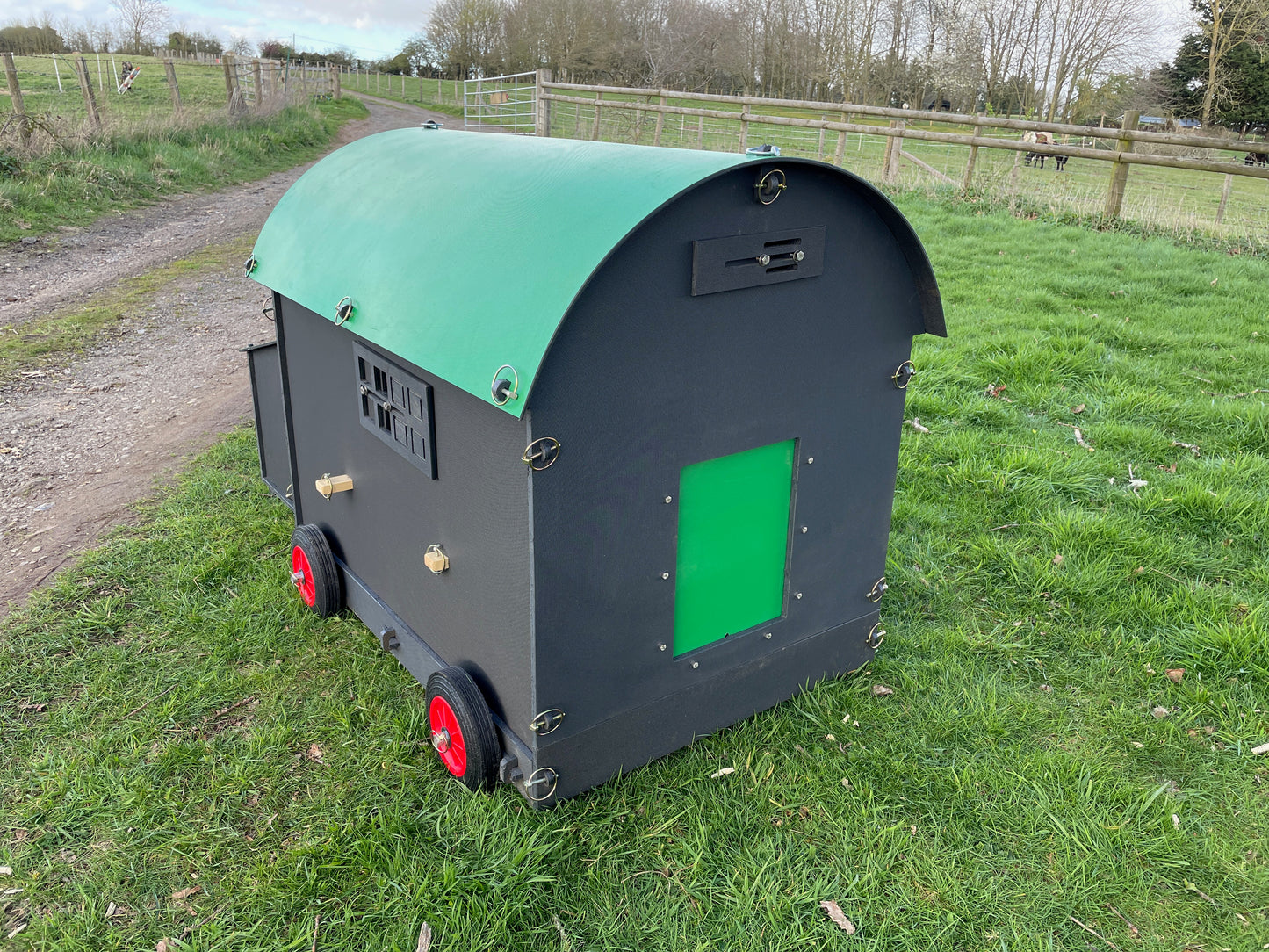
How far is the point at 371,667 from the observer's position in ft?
10.5

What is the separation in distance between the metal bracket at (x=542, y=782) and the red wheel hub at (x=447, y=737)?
0.67 ft

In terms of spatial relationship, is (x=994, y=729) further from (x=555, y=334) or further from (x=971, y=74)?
(x=971, y=74)

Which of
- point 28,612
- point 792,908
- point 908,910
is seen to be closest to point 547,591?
point 792,908

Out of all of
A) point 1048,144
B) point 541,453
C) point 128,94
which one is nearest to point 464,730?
point 541,453

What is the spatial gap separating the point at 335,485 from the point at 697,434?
4.92 ft

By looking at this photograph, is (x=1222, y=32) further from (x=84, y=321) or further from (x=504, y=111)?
(x=84, y=321)

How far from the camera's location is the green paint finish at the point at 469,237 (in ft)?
6.76

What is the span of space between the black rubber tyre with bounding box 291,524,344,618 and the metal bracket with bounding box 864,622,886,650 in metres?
2.01

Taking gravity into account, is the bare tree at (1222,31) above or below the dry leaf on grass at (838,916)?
above

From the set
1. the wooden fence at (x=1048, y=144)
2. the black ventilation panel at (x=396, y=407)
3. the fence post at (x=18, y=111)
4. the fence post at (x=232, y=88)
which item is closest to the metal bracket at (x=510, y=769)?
the black ventilation panel at (x=396, y=407)

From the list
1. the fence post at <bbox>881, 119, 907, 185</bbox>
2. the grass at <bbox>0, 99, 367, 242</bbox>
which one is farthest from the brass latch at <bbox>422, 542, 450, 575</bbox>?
the fence post at <bbox>881, 119, 907, 185</bbox>

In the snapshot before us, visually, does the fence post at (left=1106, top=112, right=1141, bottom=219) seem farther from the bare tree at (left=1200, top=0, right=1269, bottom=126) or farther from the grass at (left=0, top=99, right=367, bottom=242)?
the bare tree at (left=1200, top=0, right=1269, bottom=126)

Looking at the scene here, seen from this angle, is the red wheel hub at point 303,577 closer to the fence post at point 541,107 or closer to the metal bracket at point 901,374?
the metal bracket at point 901,374

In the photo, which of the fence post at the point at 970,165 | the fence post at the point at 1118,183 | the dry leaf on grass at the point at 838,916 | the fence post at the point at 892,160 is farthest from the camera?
the fence post at the point at 892,160
